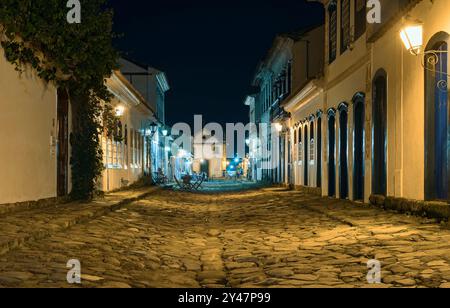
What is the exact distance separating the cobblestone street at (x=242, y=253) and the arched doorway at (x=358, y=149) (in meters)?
3.35

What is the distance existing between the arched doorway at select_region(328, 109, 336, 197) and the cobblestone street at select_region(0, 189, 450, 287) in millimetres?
6617

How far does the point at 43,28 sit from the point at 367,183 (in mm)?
8152

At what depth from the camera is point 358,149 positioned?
51.8 ft

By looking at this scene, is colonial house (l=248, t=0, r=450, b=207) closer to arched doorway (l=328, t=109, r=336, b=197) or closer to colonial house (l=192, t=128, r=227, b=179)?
arched doorway (l=328, t=109, r=336, b=197)

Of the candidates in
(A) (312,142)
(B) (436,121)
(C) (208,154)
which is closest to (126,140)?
(A) (312,142)

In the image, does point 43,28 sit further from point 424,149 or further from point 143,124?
point 143,124

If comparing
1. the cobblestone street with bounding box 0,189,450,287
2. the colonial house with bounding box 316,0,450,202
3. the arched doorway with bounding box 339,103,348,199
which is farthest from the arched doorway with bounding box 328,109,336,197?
the cobblestone street with bounding box 0,189,450,287

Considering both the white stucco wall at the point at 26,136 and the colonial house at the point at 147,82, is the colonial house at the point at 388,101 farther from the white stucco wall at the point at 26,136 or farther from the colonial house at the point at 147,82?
the colonial house at the point at 147,82

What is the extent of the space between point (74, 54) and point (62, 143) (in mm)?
3019

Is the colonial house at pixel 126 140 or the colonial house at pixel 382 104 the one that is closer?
the colonial house at pixel 382 104

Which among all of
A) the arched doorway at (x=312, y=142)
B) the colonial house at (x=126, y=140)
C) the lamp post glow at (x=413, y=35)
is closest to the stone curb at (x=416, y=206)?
the lamp post glow at (x=413, y=35)

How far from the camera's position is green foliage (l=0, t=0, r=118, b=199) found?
1089 cm

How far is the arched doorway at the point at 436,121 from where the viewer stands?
998 centimetres
